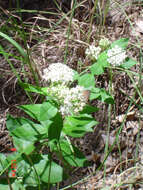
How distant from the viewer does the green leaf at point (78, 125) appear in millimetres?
2008

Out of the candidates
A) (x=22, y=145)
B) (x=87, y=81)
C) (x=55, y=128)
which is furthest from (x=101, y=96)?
(x=22, y=145)

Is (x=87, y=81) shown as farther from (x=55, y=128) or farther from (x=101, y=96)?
(x=55, y=128)

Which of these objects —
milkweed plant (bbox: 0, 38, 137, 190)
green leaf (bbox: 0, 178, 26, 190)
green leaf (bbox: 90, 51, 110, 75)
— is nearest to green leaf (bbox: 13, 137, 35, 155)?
milkweed plant (bbox: 0, 38, 137, 190)

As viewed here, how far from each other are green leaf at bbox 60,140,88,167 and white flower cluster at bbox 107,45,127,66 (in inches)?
40.8

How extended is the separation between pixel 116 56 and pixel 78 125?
995 millimetres

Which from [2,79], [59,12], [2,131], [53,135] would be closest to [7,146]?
[2,131]

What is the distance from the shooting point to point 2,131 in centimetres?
294

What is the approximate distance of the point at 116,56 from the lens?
2646 millimetres

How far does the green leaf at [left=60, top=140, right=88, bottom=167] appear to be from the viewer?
7.20 ft

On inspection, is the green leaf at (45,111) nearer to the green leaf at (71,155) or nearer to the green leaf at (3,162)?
the green leaf at (71,155)

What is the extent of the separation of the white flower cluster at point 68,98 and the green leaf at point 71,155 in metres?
0.35

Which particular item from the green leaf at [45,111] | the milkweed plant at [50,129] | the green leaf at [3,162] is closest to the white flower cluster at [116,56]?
the milkweed plant at [50,129]

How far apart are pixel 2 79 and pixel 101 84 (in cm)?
124

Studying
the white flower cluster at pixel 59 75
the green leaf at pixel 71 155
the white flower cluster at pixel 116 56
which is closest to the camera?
the white flower cluster at pixel 59 75
